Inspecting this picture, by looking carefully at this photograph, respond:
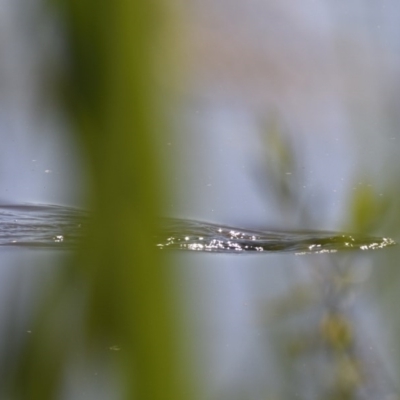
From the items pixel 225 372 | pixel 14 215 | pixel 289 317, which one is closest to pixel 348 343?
pixel 289 317

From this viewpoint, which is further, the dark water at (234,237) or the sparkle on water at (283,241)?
the sparkle on water at (283,241)

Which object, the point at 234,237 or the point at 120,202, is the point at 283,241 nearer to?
the point at 234,237

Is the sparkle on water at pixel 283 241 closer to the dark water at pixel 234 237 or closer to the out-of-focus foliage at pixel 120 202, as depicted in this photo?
the dark water at pixel 234 237

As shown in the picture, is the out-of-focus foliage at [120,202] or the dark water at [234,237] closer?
the out-of-focus foliage at [120,202]

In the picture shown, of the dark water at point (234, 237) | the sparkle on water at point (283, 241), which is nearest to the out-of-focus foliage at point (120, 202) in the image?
the dark water at point (234, 237)

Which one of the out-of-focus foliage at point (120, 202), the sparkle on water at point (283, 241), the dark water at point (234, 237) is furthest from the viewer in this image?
the sparkle on water at point (283, 241)

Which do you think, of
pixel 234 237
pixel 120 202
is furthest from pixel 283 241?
pixel 120 202

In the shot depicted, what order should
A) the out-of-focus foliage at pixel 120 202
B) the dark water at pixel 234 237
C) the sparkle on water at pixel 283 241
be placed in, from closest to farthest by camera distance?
the out-of-focus foliage at pixel 120 202, the dark water at pixel 234 237, the sparkle on water at pixel 283 241

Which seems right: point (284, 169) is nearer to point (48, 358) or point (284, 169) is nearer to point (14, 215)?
point (14, 215)

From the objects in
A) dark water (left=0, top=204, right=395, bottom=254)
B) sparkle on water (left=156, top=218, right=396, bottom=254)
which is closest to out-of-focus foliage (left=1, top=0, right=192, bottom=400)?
dark water (left=0, top=204, right=395, bottom=254)
